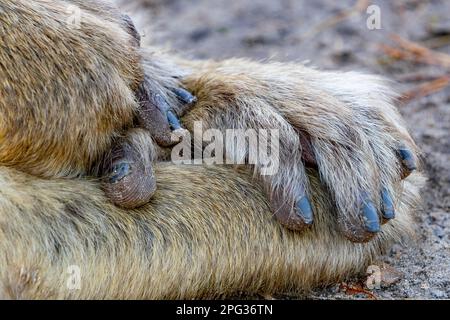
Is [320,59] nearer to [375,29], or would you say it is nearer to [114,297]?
[375,29]

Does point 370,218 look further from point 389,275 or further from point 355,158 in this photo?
point 389,275

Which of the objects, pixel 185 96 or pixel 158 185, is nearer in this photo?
pixel 158 185

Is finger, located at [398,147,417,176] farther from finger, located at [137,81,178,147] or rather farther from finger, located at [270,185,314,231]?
finger, located at [137,81,178,147]

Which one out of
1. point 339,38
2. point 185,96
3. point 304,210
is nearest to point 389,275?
point 304,210

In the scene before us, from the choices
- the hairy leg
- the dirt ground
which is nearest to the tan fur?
the hairy leg

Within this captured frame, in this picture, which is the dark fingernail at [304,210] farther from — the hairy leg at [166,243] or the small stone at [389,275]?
the small stone at [389,275]

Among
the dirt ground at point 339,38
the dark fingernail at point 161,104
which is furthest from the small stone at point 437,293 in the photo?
the dark fingernail at point 161,104
